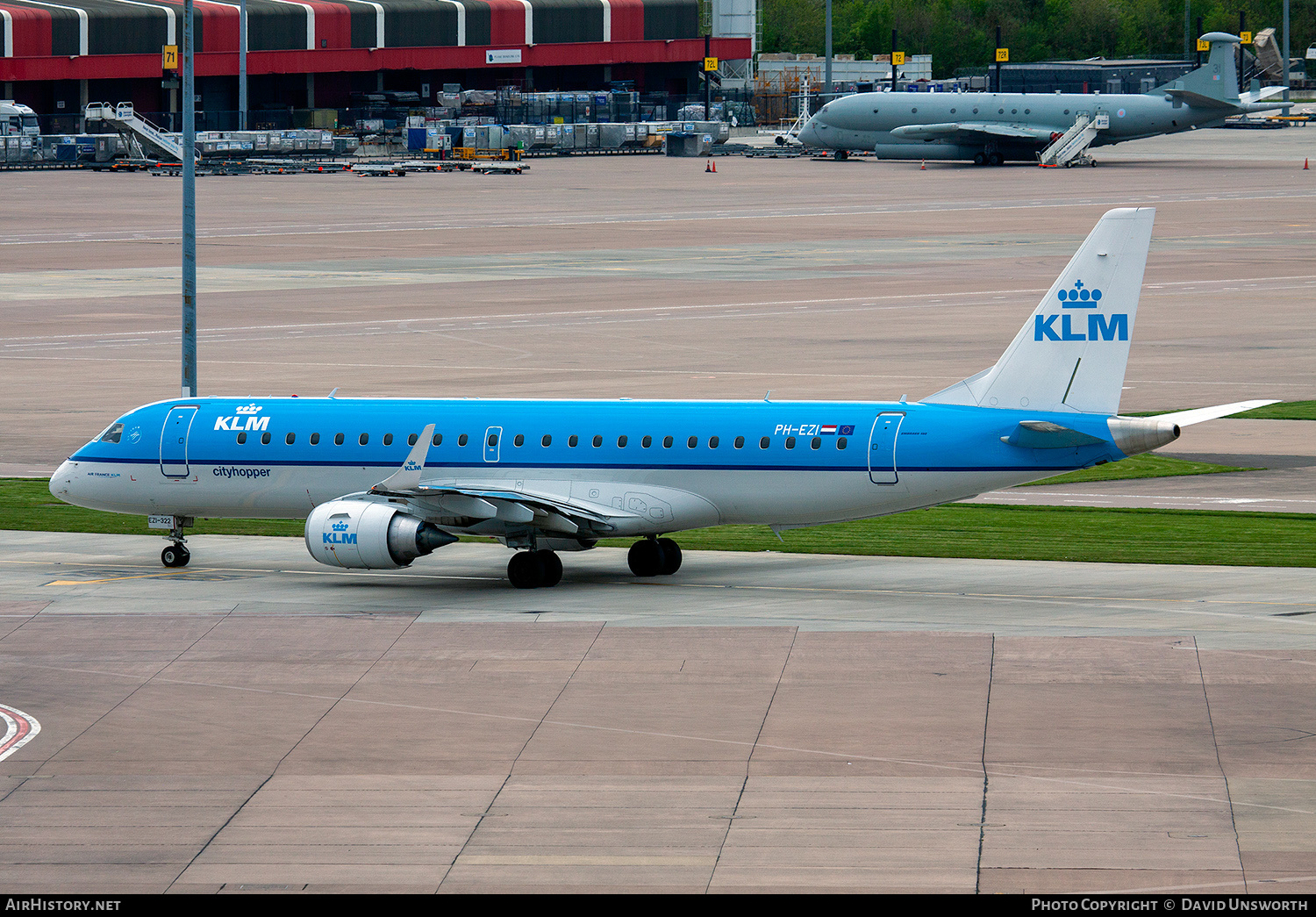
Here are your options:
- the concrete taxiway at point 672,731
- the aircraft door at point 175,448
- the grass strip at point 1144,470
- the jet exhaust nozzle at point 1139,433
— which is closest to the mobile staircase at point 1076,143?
the grass strip at point 1144,470

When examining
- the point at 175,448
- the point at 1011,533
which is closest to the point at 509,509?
the point at 175,448

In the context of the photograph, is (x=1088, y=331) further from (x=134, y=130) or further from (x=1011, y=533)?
(x=134, y=130)

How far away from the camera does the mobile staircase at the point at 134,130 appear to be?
524ft

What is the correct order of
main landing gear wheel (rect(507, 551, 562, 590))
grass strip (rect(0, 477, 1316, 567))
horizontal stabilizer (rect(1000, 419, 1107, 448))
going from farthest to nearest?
1. grass strip (rect(0, 477, 1316, 567))
2. main landing gear wheel (rect(507, 551, 562, 590))
3. horizontal stabilizer (rect(1000, 419, 1107, 448))

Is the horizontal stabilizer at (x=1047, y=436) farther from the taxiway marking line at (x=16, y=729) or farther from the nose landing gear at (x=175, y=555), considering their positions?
the nose landing gear at (x=175, y=555)

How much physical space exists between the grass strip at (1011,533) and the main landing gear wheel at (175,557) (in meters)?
4.57

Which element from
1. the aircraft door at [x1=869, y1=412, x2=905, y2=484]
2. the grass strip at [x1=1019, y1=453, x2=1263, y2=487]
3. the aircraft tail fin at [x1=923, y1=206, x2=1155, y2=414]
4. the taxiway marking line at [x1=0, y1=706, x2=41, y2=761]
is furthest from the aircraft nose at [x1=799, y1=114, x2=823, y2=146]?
the taxiway marking line at [x1=0, y1=706, x2=41, y2=761]

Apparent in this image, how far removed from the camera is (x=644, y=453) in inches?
1387

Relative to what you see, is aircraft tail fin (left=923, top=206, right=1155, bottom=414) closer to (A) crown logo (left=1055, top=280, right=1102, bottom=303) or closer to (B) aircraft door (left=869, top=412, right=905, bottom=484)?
(A) crown logo (left=1055, top=280, right=1102, bottom=303)

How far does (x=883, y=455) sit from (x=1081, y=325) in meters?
4.06

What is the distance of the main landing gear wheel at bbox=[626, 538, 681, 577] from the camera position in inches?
1439

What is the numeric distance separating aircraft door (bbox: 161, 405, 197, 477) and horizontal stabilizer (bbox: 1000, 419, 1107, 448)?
A: 16.2 metres

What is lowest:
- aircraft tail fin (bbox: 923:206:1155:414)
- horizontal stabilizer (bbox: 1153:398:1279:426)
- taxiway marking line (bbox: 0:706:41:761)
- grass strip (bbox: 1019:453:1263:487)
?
taxiway marking line (bbox: 0:706:41:761)

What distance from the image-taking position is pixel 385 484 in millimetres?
34406
